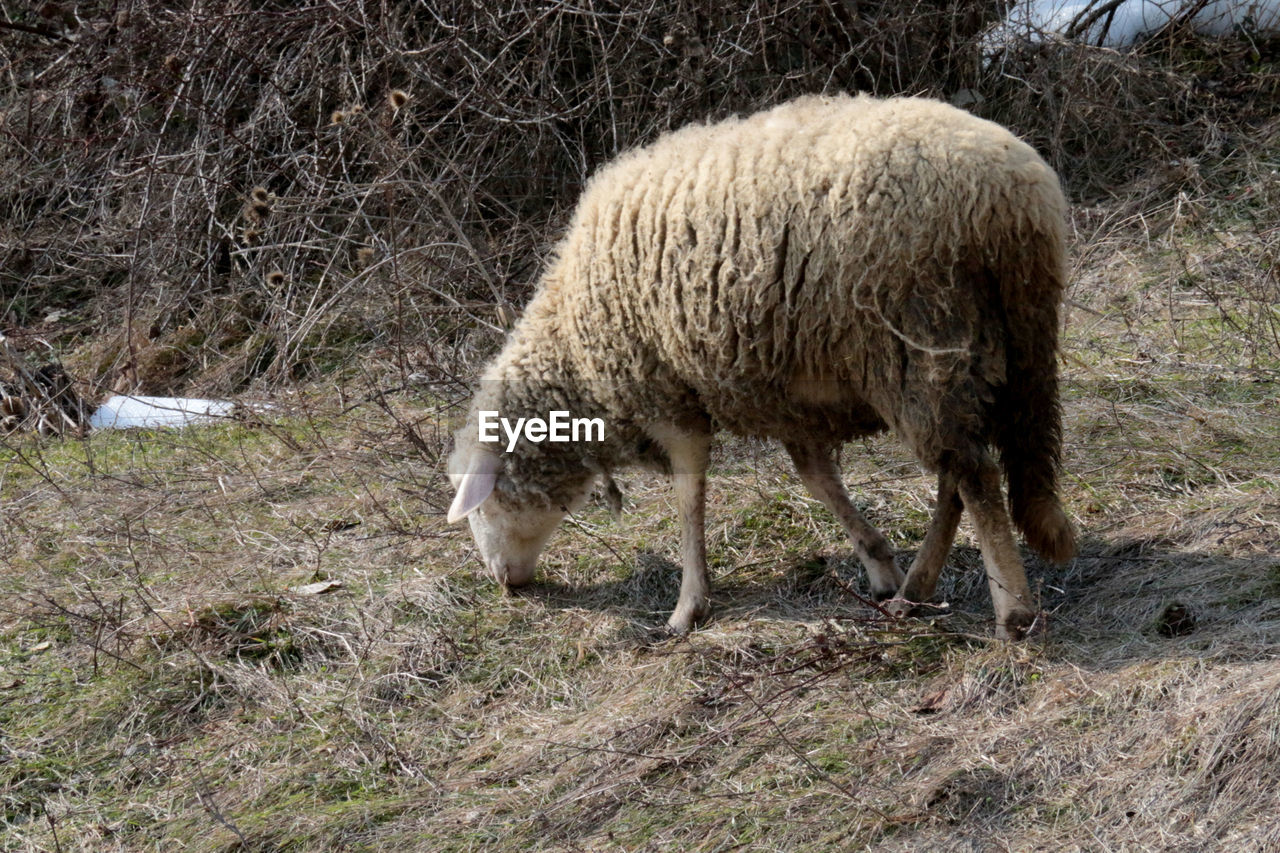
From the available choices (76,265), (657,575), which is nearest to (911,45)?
(657,575)

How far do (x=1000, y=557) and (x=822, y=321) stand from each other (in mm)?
859

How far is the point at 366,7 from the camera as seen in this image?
6.86 m

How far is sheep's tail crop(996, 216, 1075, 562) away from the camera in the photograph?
11.4 ft

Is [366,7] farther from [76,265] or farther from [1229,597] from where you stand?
[1229,597]

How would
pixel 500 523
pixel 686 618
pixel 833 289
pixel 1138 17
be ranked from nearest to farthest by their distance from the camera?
pixel 833 289
pixel 686 618
pixel 500 523
pixel 1138 17

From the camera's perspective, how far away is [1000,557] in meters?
3.63

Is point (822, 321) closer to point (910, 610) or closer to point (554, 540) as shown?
point (910, 610)

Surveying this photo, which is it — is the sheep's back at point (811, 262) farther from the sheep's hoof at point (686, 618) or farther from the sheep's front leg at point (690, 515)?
the sheep's hoof at point (686, 618)

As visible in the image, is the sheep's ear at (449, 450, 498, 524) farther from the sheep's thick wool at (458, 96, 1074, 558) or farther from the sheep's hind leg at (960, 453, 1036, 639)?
the sheep's hind leg at (960, 453, 1036, 639)

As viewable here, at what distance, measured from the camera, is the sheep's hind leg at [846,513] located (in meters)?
4.24

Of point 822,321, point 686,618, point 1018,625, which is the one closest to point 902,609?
point 1018,625

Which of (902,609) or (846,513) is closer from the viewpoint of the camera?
(902,609)

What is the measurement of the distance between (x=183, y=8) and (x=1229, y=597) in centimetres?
643

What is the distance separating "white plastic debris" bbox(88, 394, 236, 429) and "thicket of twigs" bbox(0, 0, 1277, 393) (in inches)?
9.7
